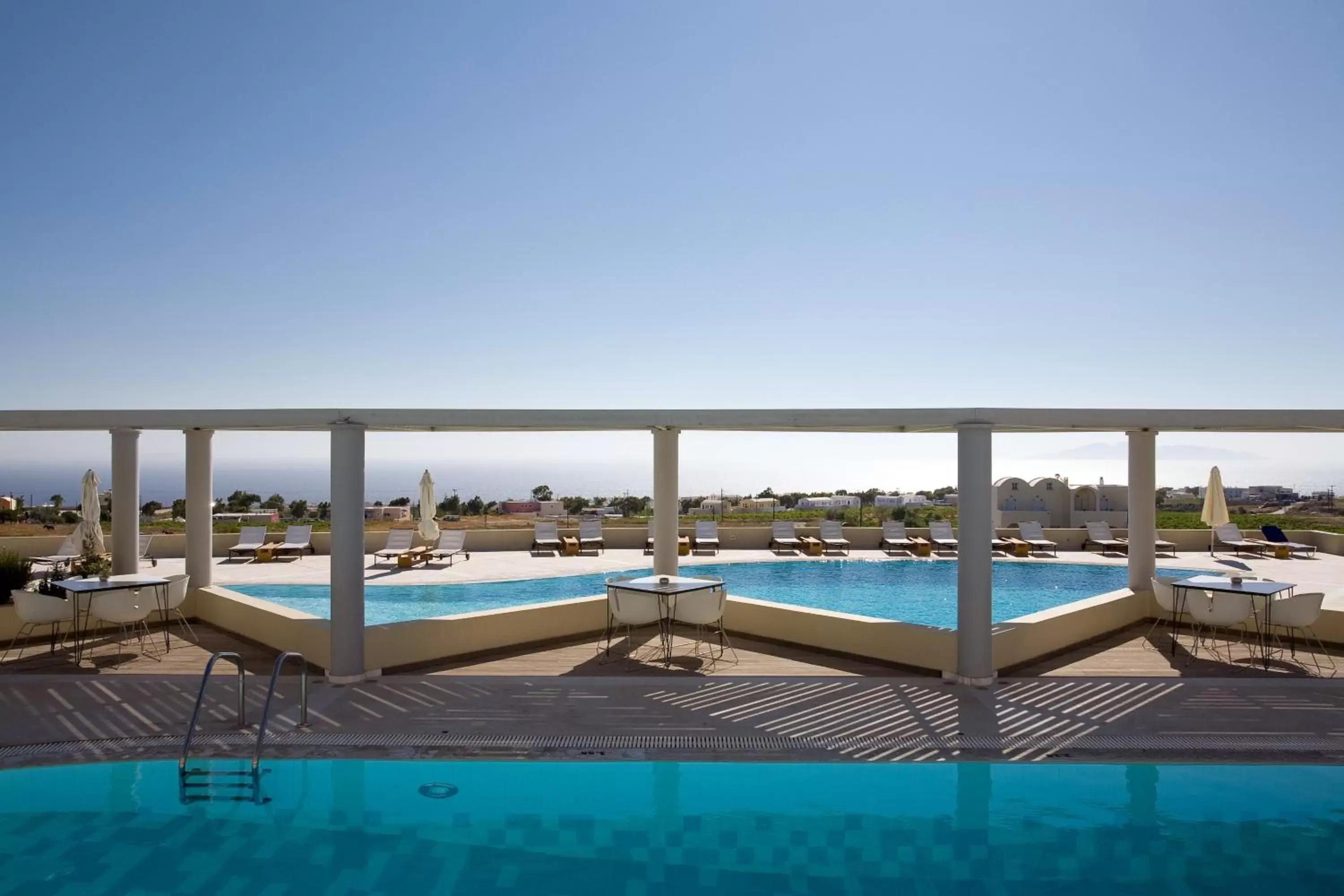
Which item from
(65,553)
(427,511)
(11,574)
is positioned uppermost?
(427,511)

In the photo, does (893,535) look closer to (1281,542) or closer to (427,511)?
(1281,542)

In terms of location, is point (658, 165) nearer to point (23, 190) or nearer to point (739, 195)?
point (739, 195)

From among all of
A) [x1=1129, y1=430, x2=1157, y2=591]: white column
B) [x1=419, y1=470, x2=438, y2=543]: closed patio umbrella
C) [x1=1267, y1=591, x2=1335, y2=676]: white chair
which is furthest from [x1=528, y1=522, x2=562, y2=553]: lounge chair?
[x1=1267, y1=591, x2=1335, y2=676]: white chair

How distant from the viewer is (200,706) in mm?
6254

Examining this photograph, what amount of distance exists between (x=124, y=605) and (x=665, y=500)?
6.48m

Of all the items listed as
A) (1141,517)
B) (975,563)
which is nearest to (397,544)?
(975,563)

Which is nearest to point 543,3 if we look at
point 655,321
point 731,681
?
point 731,681

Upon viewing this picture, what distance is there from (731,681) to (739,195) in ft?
39.1

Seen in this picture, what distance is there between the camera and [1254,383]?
28109 mm

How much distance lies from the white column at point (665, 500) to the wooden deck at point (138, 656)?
479 cm

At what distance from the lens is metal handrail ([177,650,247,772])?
16.7 feet

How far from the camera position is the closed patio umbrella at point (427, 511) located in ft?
55.1

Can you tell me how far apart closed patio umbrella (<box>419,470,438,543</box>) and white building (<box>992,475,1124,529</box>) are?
1684cm

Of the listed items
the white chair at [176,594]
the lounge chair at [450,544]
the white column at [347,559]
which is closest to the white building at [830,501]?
the lounge chair at [450,544]
